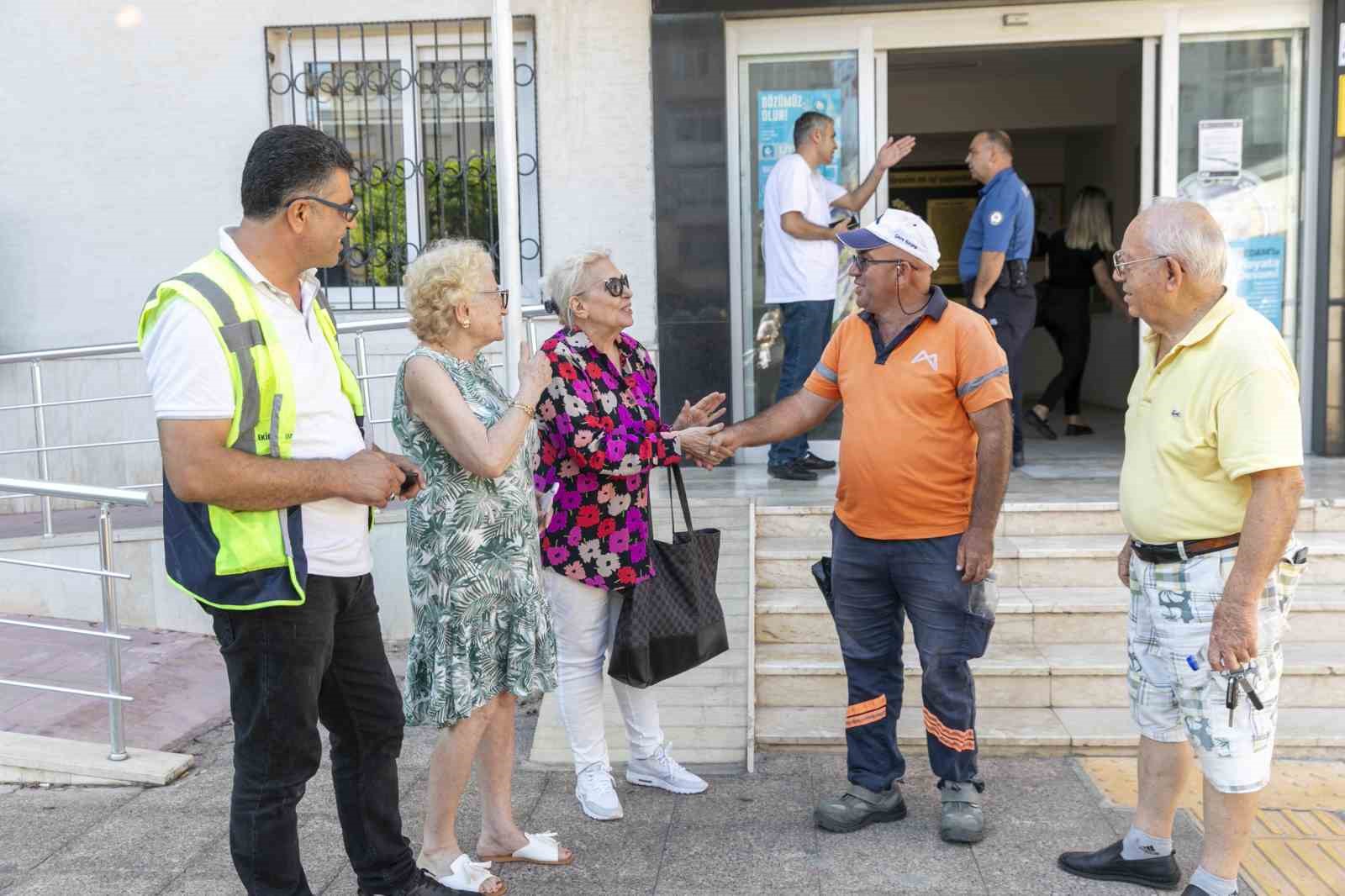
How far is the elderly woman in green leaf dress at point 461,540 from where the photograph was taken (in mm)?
3422

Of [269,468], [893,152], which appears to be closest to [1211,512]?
[269,468]

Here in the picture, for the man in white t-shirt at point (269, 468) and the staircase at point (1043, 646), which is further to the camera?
the staircase at point (1043, 646)

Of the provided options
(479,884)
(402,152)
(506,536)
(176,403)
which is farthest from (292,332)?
(402,152)

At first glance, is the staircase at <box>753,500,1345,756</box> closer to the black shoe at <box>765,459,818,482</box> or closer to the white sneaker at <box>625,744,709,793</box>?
the white sneaker at <box>625,744,709,793</box>

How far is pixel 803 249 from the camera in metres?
6.91

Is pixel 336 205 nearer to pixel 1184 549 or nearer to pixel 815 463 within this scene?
pixel 1184 549

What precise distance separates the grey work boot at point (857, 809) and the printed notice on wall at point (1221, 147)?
198 inches

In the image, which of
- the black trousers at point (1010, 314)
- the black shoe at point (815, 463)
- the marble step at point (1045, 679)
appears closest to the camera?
the marble step at point (1045, 679)

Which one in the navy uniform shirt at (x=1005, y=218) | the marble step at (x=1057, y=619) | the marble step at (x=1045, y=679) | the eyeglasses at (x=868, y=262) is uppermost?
the navy uniform shirt at (x=1005, y=218)

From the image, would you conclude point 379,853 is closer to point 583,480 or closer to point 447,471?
point 447,471

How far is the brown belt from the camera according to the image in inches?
129

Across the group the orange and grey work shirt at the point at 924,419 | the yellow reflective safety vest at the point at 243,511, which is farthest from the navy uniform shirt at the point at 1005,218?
the yellow reflective safety vest at the point at 243,511

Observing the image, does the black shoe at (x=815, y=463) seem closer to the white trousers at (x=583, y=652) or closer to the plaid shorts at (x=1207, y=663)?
the white trousers at (x=583, y=652)

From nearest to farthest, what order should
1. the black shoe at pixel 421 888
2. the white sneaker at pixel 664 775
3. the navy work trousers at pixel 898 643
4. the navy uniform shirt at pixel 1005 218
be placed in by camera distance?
the black shoe at pixel 421 888
the navy work trousers at pixel 898 643
the white sneaker at pixel 664 775
the navy uniform shirt at pixel 1005 218
